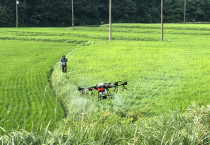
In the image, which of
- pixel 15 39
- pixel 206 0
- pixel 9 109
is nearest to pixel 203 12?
pixel 206 0

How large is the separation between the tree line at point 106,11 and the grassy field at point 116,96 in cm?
4605

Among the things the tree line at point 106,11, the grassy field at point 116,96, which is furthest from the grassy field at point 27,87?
the tree line at point 106,11

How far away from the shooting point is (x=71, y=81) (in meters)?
14.8

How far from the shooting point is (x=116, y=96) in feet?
38.9

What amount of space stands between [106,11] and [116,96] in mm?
68899

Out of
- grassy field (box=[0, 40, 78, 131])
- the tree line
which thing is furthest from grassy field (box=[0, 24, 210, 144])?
the tree line

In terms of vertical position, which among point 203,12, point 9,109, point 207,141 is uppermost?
point 203,12

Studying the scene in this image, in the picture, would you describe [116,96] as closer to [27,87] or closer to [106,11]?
[27,87]

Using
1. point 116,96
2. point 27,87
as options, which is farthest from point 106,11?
point 116,96

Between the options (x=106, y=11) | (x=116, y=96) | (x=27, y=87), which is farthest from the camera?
(x=106, y=11)

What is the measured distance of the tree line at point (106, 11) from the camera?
7100cm

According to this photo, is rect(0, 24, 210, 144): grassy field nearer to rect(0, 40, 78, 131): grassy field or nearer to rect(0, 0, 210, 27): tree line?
rect(0, 40, 78, 131): grassy field

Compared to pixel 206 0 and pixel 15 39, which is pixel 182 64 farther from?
pixel 206 0

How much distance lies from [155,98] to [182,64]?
7.10m
